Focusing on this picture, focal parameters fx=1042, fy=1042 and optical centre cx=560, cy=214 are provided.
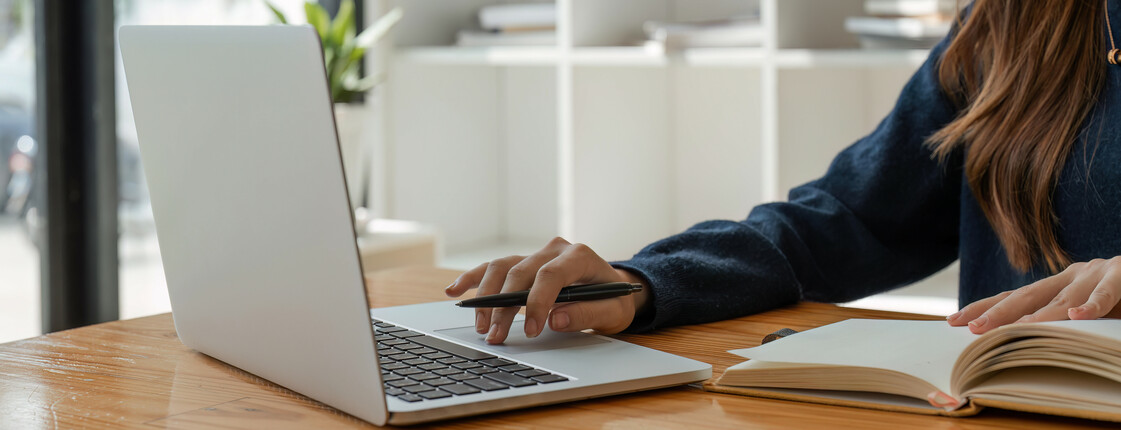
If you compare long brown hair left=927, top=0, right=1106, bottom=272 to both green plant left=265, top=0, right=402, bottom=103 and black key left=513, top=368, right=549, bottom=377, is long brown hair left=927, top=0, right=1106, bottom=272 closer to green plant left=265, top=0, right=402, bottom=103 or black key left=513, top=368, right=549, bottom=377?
black key left=513, top=368, right=549, bottom=377

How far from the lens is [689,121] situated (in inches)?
93.5

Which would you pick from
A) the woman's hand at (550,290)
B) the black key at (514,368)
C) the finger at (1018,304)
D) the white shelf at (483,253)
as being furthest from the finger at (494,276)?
the white shelf at (483,253)

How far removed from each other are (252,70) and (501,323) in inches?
9.5

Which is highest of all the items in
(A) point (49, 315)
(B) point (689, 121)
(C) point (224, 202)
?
(C) point (224, 202)

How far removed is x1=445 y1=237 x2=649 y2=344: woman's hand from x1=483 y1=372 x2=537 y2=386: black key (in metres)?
0.09

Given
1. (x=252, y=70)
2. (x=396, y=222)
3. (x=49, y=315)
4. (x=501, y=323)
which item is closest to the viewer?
(x=252, y=70)

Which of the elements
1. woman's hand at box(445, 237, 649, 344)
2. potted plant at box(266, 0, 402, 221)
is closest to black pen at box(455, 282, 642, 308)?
woman's hand at box(445, 237, 649, 344)

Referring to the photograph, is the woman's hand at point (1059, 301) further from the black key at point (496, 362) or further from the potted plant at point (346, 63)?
the potted plant at point (346, 63)

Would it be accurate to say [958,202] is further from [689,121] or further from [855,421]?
[689,121]

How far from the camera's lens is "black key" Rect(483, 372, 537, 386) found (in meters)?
0.57

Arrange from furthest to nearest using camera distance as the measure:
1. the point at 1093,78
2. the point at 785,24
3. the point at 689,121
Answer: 1. the point at 689,121
2. the point at 785,24
3. the point at 1093,78

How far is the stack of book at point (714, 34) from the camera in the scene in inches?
72.1

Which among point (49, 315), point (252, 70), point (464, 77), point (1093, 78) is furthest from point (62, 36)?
point (1093, 78)

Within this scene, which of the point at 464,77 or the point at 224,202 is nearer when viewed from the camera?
the point at 224,202
